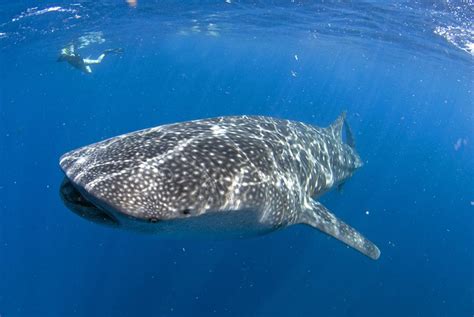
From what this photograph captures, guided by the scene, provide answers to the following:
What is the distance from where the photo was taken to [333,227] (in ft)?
19.6

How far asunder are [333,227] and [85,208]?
12.3ft

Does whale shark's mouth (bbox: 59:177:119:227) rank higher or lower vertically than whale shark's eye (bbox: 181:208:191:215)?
lower

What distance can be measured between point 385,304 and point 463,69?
2689 centimetres

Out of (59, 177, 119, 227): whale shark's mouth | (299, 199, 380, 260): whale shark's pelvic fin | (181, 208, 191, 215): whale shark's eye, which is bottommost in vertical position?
(299, 199, 380, 260): whale shark's pelvic fin

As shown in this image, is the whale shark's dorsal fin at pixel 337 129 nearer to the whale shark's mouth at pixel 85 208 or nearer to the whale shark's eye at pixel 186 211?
the whale shark's eye at pixel 186 211

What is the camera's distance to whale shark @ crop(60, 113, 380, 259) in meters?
3.65

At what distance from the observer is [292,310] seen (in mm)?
12180

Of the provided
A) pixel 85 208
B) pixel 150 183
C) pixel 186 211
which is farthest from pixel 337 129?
pixel 85 208

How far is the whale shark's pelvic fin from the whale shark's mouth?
293 centimetres

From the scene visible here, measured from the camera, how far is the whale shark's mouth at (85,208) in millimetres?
3891

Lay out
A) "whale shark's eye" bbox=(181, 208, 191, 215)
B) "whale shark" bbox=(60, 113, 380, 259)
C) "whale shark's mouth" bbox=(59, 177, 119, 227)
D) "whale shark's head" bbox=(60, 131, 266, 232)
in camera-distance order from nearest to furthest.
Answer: "whale shark's head" bbox=(60, 131, 266, 232), "whale shark" bbox=(60, 113, 380, 259), "whale shark's eye" bbox=(181, 208, 191, 215), "whale shark's mouth" bbox=(59, 177, 119, 227)

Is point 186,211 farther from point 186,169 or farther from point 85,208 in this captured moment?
point 85,208

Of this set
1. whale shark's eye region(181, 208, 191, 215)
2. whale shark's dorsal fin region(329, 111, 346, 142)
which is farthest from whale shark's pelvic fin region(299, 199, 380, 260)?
whale shark's dorsal fin region(329, 111, 346, 142)

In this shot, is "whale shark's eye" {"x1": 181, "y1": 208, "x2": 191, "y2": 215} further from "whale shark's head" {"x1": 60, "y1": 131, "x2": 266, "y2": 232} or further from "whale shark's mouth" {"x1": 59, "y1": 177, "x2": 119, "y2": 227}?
"whale shark's mouth" {"x1": 59, "y1": 177, "x2": 119, "y2": 227}
